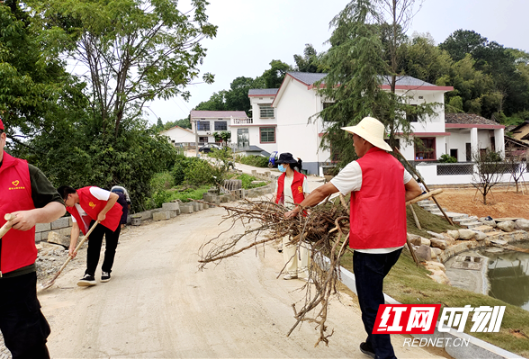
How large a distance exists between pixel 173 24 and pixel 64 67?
3.75 meters

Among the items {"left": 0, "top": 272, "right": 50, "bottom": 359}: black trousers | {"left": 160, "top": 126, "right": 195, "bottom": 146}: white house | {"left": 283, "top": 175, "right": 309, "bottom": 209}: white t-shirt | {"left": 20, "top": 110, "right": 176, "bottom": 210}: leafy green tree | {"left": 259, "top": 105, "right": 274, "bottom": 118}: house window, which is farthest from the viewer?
{"left": 160, "top": 126, "right": 195, "bottom": 146}: white house

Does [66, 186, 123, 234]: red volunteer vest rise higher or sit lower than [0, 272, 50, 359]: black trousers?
higher

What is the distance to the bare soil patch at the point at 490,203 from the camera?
56.3ft

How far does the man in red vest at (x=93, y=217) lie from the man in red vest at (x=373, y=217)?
143 inches

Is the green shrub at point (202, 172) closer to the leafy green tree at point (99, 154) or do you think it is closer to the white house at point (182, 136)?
the leafy green tree at point (99, 154)

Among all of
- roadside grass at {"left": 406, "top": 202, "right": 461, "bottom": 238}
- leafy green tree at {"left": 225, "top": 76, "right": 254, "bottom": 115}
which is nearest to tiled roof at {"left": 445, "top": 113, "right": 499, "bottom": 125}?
roadside grass at {"left": 406, "top": 202, "right": 461, "bottom": 238}

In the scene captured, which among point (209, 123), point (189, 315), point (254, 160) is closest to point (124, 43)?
point (189, 315)

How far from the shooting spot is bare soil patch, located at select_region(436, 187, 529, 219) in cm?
1717

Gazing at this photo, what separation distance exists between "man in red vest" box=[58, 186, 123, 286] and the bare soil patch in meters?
15.6

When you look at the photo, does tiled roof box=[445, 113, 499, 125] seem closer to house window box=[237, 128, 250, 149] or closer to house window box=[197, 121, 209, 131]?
house window box=[237, 128, 250, 149]

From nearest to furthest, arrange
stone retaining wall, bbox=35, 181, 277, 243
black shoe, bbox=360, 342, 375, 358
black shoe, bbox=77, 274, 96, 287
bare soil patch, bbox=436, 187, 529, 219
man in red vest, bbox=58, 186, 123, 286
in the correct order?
black shoe, bbox=360, 342, 375, 358, man in red vest, bbox=58, 186, 123, 286, black shoe, bbox=77, 274, 96, 287, stone retaining wall, bbox=35, 181, 277, 243, bare soil patch, bbox=436, 187, 529, 219

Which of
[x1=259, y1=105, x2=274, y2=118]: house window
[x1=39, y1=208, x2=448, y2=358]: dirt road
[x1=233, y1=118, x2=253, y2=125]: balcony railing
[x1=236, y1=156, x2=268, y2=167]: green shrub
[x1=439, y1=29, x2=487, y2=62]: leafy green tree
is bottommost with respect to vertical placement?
[x1=39, y1=208, x2=448, y2=358]: dirt road

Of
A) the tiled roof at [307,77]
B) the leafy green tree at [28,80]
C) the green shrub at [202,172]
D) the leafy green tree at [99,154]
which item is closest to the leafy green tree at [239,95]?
the tiled roof at [307,77]

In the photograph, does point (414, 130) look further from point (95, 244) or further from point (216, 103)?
point (216, 103)
